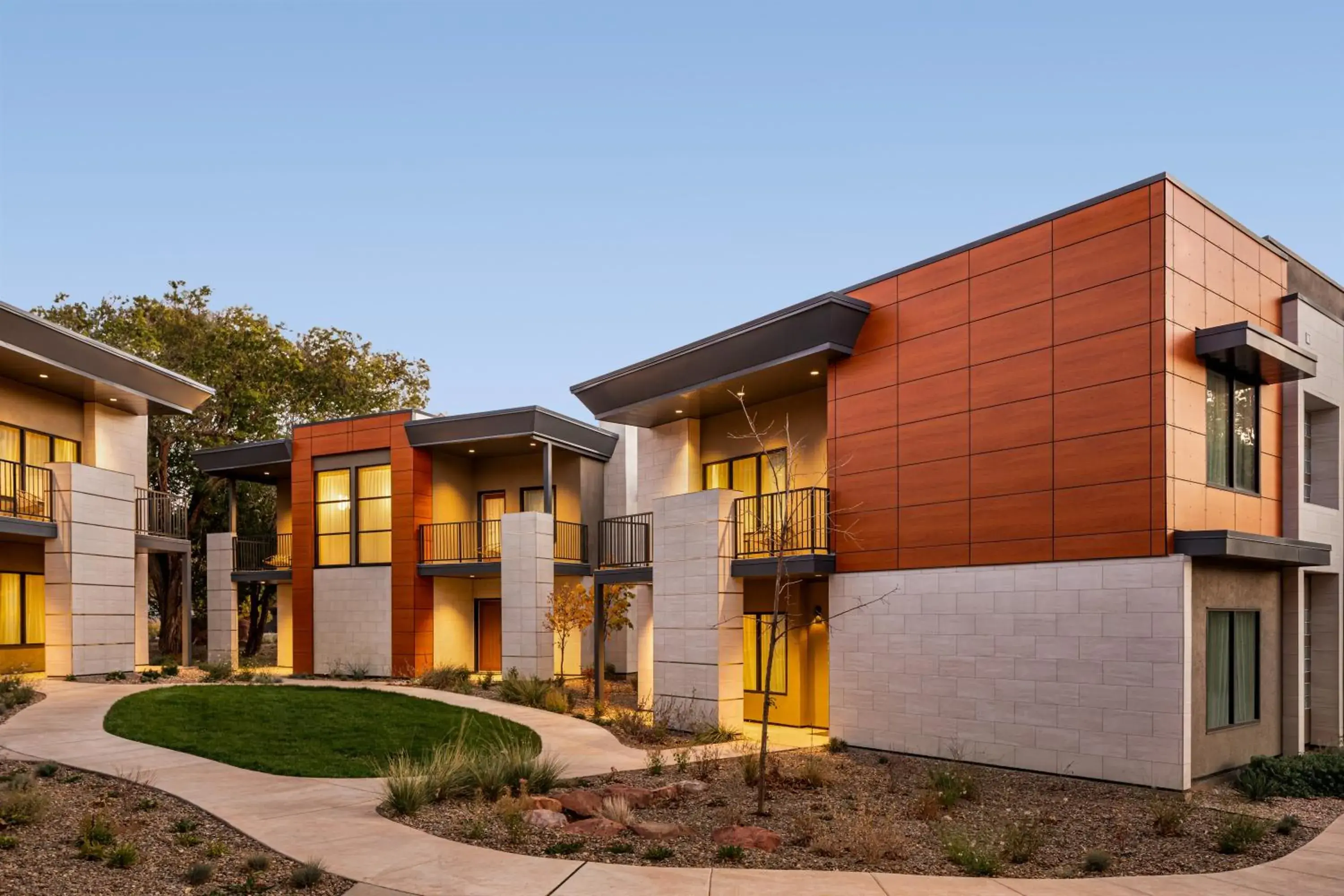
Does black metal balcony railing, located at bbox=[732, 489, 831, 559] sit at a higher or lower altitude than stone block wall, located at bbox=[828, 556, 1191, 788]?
higher

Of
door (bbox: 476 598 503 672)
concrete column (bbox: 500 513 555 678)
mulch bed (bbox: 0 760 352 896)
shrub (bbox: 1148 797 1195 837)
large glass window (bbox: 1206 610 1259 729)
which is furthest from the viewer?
door (bbox: 476 598 503 672)

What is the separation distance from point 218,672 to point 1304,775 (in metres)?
22.0

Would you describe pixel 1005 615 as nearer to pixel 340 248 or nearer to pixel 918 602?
pixel 918 602

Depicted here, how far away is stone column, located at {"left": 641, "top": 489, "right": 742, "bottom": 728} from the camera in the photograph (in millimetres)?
16938

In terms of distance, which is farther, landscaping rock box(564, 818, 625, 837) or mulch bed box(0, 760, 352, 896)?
landscaping rock box(564, 818, 625, 837)

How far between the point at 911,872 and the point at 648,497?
14626mm

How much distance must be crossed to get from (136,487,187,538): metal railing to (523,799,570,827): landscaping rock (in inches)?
841

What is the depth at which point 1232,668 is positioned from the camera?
12.9m

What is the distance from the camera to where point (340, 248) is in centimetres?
14425

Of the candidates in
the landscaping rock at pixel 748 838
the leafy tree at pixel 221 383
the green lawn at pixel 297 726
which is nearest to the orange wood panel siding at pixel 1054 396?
the landscaping rock at pixel 748 838

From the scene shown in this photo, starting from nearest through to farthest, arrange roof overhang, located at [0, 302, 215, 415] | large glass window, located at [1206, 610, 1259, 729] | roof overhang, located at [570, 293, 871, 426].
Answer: large glass window, located at [1206, 610, 1259, 729]
roof overhang, located at [570, 293, 871, 426]
roof overhang, located at [0, 302, 215, 415]

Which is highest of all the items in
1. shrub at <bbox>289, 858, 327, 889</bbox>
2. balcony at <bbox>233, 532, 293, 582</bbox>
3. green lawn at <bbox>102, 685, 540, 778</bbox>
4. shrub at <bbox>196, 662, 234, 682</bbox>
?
balcony at <bbox>233, 532, 293, 582</bbox>

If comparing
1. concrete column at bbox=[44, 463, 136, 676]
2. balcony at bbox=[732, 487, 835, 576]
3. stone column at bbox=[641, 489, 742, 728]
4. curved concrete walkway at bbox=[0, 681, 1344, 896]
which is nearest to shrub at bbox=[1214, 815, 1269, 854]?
curved concrete walkway at bbox=[0, 681, 1344, 896]

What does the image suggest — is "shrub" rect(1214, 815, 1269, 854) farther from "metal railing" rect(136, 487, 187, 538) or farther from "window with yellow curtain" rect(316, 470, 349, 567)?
"metal railing" rect(136, 487, 187, 538)
